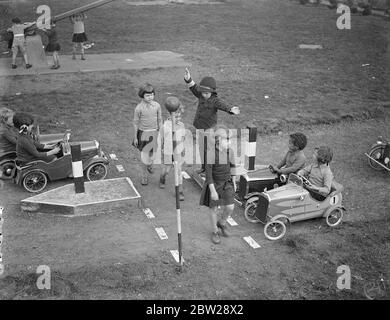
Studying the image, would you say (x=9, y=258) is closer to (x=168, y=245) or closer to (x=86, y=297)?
(x=86, y=297)

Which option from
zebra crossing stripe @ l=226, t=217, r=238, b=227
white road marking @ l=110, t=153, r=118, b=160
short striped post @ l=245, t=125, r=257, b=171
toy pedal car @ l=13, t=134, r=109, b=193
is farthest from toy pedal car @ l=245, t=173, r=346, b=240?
white road marking @ l=110, t=153, r=118, b=160

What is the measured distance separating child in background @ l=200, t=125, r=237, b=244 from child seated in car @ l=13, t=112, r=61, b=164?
3045mm

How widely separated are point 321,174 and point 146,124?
3.03m

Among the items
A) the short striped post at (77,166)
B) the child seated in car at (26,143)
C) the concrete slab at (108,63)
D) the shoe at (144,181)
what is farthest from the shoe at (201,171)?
the concrete slab at (108,63)

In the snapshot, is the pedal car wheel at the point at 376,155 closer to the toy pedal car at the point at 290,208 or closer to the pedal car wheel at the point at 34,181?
the toy pedal car at the point at 290,208

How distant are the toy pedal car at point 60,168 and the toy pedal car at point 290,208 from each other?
9.54 ft

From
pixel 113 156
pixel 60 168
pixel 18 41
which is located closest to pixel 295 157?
pixel 113 156

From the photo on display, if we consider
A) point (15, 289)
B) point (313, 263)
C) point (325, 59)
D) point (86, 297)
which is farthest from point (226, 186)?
point (325, 59)

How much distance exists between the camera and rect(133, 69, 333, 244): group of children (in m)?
6.70

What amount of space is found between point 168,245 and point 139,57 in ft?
34.0

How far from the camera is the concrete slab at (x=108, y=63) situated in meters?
14.2

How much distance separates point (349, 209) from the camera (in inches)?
318

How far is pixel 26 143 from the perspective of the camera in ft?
26.0

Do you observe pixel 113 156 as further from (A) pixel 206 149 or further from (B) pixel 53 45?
(B) pixel 53 45
